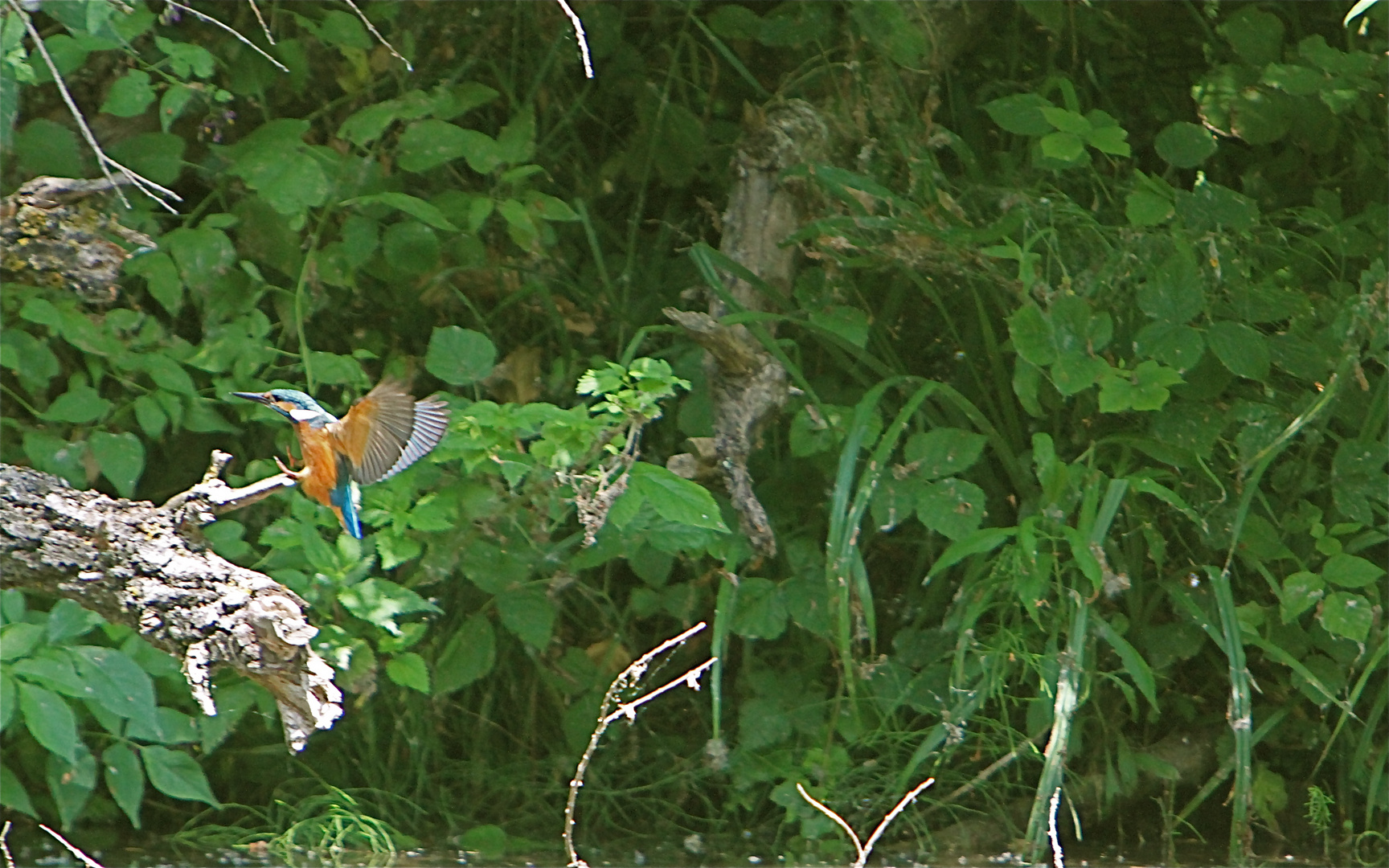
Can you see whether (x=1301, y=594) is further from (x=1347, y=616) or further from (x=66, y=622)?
(x=66, y=622)

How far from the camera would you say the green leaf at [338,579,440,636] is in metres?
1.63

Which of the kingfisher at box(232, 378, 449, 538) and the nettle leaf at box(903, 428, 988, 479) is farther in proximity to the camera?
the nettle leaf at box(903, 428, 988, 479)

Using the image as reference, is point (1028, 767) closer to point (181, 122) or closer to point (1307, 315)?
point (1307, 315)

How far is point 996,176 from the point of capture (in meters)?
2.05

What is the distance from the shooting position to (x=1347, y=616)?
171cm

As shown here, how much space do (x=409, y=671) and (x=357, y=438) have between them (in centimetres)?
38

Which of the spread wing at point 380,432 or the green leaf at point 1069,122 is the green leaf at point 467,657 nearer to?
the spread wing at point 380,432

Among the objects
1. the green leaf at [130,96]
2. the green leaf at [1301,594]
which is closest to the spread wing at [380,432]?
the green leaf at [130,96]

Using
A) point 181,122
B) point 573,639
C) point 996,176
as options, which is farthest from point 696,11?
point 573,639

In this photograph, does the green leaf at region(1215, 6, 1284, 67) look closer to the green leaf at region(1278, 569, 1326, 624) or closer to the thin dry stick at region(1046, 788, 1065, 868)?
the green leaf at region(1278, 569, 1326, 624)

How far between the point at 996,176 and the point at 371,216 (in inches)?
35.4

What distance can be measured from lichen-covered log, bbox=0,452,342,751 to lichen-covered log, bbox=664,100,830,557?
61cm

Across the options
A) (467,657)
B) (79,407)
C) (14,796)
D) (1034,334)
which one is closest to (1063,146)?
(1034,334)

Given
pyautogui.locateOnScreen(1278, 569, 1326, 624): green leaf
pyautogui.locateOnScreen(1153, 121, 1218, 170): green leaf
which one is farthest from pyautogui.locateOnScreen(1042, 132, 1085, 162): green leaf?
pyautogui.locateOnScreen(1278, 569, 1326, 624): green leaf
